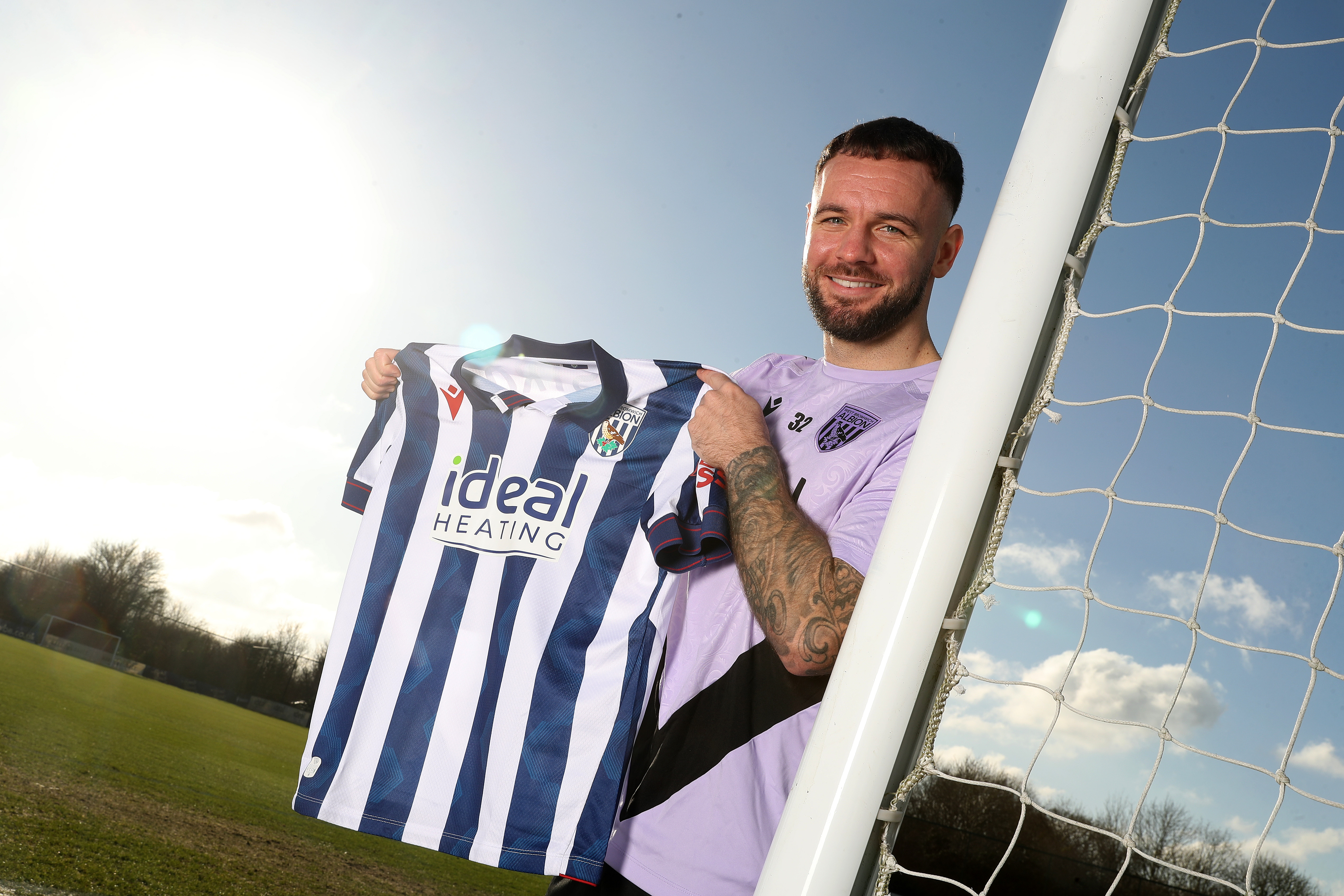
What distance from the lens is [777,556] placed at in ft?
4.31

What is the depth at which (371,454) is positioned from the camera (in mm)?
2006

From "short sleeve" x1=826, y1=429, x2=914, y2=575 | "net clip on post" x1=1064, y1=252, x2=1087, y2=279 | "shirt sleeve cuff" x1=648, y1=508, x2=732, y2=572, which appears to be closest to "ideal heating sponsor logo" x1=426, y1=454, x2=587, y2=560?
"shirt sleeve cuff" x1=648, y1=508, x2=732, y2=572

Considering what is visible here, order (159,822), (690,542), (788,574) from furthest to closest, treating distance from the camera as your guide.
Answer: (159,822) < (690,542) < (788,574)

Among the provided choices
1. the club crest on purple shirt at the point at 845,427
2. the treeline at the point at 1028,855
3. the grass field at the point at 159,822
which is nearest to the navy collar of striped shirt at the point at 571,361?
the club crest on purple shirt at the point at 845,427

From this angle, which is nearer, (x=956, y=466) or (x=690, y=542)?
(x=956, y=466)

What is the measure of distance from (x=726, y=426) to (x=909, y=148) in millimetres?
761

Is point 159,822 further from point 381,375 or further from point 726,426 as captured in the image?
point 726,426

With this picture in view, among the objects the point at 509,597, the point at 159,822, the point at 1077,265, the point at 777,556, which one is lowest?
the point at 159,822

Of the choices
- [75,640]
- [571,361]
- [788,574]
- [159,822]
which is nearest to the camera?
[788,574]

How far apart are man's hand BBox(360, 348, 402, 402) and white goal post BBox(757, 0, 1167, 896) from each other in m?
1.48

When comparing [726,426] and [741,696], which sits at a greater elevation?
[726,426]

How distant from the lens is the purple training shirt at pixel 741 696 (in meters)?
1.32

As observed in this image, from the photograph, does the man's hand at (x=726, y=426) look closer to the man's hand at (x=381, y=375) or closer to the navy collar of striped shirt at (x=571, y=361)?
the navy collar of striped shirt at (x=571, y=361)

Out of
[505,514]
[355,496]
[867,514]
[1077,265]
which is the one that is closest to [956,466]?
[1077,265]
